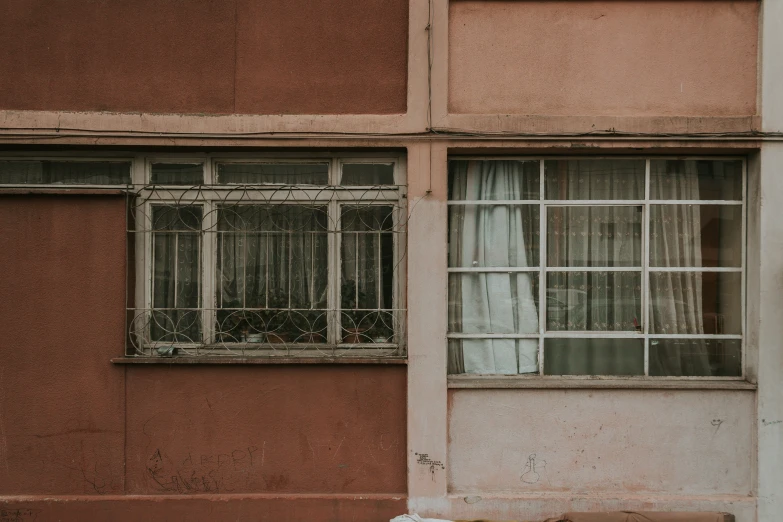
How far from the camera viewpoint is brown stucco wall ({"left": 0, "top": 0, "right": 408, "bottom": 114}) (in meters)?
5.27

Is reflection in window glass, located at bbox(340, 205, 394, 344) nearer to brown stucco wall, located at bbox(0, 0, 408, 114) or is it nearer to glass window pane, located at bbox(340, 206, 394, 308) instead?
glass window pane, located at bbox(340, 206, 394, 308)

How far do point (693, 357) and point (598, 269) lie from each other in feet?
3.43

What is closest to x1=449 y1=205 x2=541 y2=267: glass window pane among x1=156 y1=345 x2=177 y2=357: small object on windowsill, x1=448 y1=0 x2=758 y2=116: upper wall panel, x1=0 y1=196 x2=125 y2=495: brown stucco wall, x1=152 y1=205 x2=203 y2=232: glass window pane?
x1=448 y1=0 x2=758 y2=116: upper wall panel

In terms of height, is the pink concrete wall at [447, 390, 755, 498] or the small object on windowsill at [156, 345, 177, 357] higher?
the small object on windowsill at [156, 345, 177, 357]

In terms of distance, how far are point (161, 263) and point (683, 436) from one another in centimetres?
438

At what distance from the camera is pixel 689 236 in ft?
17.9

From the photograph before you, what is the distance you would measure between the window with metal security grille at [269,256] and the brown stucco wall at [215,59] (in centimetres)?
52

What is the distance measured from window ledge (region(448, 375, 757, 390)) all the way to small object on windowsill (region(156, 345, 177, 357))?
223 cm

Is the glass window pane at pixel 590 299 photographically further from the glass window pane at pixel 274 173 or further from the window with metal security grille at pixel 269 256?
the glass window pane at pixel 274 173

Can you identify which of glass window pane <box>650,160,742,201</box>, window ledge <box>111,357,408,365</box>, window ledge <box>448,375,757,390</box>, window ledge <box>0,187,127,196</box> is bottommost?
window ledge <box>448,375,757,390</box>

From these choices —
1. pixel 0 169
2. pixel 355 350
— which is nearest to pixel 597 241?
pixel 355 350

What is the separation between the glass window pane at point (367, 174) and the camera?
544 cm

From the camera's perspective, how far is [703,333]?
544 centimetres

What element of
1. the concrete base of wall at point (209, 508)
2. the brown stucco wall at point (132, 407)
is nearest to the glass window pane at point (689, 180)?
the brown stucco wall at point (132, 407)
